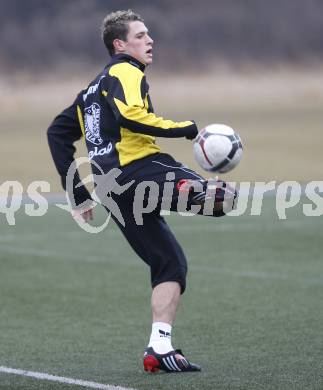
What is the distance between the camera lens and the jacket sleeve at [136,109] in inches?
253

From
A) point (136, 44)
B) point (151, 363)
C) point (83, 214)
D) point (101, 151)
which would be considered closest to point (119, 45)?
point (136, 44)

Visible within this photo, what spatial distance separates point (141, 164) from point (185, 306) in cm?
354

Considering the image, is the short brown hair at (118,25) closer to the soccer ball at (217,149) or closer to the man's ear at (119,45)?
the man's ear at (119,45)

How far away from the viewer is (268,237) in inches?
590

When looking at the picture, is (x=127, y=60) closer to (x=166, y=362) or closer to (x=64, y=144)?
(x=64, y=144)

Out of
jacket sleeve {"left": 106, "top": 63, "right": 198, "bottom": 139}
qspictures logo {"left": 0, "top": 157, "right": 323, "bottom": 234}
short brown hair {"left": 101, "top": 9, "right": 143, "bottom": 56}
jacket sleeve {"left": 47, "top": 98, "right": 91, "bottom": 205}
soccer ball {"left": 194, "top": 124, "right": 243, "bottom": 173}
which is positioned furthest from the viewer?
jacket sleeve {"left": 47, "top": 98, "right": 91, "bottom": 205}

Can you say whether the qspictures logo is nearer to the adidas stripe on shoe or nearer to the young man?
the young man

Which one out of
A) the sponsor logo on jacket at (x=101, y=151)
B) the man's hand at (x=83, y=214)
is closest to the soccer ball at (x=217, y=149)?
the sponsor logo on jacket at (x=101, y=151)

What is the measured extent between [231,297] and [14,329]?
7.85ft

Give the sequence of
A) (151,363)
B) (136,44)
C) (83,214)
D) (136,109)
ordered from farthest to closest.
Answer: (83,214), (136,44), (151,363), (136,109)

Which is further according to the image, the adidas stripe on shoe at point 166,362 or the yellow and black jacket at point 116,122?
the adidas stripe on shoe at point 166,362

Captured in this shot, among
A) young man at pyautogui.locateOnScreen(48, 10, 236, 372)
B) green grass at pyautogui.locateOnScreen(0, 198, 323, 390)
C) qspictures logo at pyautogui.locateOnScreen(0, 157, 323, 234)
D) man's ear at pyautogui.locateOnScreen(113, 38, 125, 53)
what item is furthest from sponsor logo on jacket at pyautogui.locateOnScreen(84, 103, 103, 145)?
green grass at pyautogui.locateOnScreen(0, 198, 323, 390)

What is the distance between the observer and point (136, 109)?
6.43 m

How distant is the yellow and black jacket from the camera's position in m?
6.44
